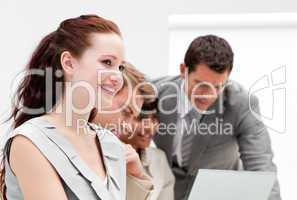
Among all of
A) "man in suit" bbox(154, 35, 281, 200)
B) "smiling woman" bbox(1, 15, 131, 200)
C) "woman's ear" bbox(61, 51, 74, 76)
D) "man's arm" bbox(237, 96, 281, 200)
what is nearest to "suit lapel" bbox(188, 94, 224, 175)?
"man in suit" bbox(154, 35, 281, 200)

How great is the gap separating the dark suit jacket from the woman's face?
126cm

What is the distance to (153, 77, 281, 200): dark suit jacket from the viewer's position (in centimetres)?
242

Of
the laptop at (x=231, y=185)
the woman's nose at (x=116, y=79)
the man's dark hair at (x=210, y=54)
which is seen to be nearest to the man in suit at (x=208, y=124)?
the man's dark hair at (x=210, y=54)

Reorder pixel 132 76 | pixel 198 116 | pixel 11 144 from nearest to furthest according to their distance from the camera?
1. pixel 11 144
2. pixel 132 76
3. pixel 198 116

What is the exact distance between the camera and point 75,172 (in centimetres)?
114

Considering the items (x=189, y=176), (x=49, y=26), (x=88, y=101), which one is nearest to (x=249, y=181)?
(x=88, y=101)

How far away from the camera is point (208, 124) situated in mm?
2527

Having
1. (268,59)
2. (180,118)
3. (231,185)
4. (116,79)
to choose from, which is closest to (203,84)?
(180,118)

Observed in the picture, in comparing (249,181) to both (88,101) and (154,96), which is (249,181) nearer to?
(88,101)

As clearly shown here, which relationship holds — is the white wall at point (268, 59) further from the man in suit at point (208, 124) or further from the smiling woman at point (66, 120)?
the smiling woman at point (66, 120)

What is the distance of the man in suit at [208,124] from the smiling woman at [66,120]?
1.14 meters

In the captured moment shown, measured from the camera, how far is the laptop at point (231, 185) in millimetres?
1587

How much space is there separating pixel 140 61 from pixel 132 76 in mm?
499

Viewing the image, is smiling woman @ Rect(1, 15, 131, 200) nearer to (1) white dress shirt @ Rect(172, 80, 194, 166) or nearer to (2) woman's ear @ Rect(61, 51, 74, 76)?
(2) woman's ear @ Rect(61, 51, 74, 76)
